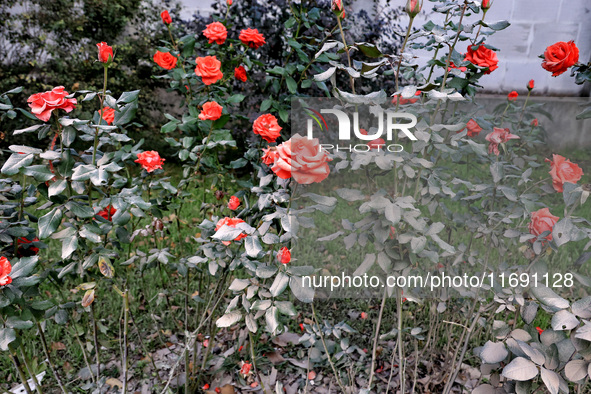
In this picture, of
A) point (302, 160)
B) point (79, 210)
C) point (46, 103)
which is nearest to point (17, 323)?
point (79, 210)

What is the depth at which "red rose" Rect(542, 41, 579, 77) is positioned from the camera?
974 mm

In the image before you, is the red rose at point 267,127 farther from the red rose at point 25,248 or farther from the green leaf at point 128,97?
the red rose at point 25,248

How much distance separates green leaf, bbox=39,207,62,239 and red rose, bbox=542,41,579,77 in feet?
4.05

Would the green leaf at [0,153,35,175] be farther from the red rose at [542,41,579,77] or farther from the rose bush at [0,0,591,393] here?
the red rose at [542,41,579,77]

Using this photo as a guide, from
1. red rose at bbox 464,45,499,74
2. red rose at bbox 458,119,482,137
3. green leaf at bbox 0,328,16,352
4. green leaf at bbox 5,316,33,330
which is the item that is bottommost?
green leaf at bbox 0,328,16,352

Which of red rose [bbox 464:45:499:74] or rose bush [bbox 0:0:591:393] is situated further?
red rose [bbox 464:45:499:74]

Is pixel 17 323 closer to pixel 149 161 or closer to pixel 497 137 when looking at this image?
pixel 149 161

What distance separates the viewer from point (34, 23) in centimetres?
383

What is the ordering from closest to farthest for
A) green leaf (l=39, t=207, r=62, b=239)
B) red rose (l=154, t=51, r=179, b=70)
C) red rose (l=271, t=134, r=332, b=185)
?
1. red rose (l=271, t=134, r=332, b=185)
2. green leaf (l=39, t=207, r=62, b=239)
3. red rose (l=154, t=51, r=179, b=70)

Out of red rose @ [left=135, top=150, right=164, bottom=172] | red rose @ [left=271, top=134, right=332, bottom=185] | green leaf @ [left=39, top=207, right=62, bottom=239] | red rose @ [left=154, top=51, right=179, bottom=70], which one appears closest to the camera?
red rose @ [left=271, top=134, right=332, bottom=185]

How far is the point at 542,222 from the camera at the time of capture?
1.01m

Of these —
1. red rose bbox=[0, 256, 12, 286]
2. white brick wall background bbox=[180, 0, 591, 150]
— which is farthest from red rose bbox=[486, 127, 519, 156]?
white brick wall background bbox=[180, 0, 591, 150]

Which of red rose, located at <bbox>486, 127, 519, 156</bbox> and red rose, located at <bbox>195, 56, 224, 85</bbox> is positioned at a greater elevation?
red rose, located at <bbox>195, 56, 224, 85</bbox>

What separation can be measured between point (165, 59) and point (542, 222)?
128 centimetres
